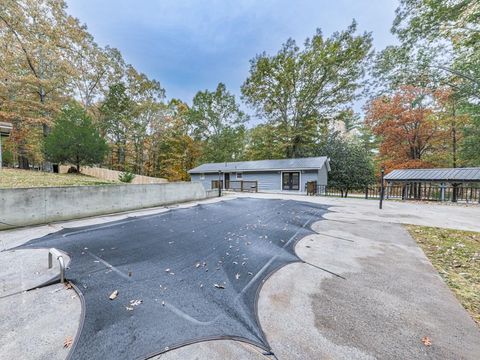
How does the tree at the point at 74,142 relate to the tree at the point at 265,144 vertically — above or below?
below

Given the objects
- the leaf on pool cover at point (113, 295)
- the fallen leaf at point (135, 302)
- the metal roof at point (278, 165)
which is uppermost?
the metal roof at point (278, 165)

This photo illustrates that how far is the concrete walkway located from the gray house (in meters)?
12.5

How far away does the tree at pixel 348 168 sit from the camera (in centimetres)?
1585

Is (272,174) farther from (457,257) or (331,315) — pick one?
(331,315)

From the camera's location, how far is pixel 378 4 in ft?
31.6

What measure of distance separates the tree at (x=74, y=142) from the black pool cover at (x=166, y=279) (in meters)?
8.90

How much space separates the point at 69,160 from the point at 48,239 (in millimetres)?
9990

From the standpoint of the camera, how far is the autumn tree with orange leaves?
1361cm

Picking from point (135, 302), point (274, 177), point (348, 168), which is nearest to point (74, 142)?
point (135, 302)

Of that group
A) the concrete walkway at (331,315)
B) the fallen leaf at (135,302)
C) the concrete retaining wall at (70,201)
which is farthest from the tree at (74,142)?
the fallen leaf at (135,302)

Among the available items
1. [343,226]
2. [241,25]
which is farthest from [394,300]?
[241,25]

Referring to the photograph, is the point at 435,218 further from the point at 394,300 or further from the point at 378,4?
the point at 378,4

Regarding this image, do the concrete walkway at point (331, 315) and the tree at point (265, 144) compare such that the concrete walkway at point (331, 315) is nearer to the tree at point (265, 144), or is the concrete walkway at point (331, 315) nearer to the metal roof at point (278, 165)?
the metal roof at point (278, 165)

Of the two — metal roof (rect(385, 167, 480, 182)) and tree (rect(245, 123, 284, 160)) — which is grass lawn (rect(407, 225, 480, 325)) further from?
tree (rect(245, 123, 284, 160))
